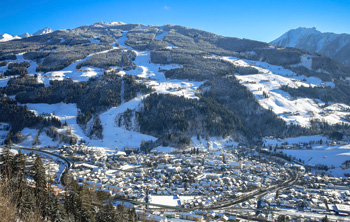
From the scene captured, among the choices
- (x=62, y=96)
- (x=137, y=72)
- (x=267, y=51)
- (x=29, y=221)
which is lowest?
(x=29, y=221)

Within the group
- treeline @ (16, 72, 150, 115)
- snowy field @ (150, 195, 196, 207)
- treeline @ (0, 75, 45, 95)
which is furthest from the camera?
treeline @ (0, 75, 45, 95)

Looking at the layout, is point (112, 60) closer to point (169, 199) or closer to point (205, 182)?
point (205, 182)

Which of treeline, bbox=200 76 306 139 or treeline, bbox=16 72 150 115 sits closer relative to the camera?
treeline, bbox=16 72 150 115

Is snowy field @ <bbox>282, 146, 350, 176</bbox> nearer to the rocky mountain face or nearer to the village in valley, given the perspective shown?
the village in valley

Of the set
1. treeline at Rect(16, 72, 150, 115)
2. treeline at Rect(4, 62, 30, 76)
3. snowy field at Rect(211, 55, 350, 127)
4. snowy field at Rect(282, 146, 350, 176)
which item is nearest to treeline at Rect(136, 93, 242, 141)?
treeline at Rect(16, 72, 150, 115)

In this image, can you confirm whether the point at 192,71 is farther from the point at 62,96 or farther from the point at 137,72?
the point at 62,96

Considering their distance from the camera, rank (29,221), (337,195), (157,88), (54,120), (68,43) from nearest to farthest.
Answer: (29,221) < (337,195) < (54,120) < (157,88) < (68,43)

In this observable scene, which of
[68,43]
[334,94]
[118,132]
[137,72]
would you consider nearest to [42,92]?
[118,132]
